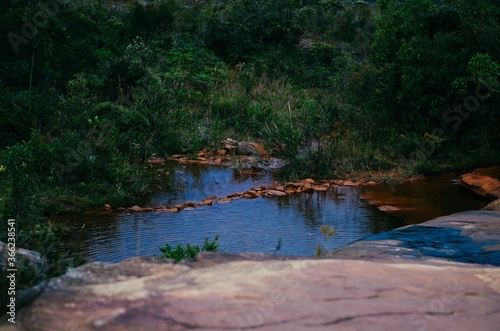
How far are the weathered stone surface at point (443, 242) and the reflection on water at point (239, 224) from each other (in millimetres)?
700

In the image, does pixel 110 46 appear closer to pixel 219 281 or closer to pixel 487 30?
pixel 487 30

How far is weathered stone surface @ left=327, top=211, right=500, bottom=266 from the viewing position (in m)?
5.68

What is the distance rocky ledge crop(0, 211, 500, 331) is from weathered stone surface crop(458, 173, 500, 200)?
6160 mm

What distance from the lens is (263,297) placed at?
2.81 metres

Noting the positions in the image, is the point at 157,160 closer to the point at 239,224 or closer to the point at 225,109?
the point at 225,109

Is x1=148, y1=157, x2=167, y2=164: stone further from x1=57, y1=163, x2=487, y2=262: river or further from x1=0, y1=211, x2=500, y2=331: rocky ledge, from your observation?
x1=0, y1=211, x2=500, y2=331: rocky ledge

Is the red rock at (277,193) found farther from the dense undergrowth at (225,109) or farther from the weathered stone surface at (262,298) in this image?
the weathered stone surface at (262,298)

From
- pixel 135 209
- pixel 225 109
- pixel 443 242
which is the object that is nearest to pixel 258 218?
pixel 135 209

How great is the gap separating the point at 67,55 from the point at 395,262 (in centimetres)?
1181

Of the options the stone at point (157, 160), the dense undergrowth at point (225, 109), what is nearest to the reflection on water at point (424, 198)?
the dense undergrowth at point (225, 109)

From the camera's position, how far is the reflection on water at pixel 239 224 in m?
6.89

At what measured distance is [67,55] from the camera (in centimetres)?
1418

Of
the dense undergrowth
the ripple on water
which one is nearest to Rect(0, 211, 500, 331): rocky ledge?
the ripple on water

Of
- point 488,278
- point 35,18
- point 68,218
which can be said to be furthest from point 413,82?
point 488,278
